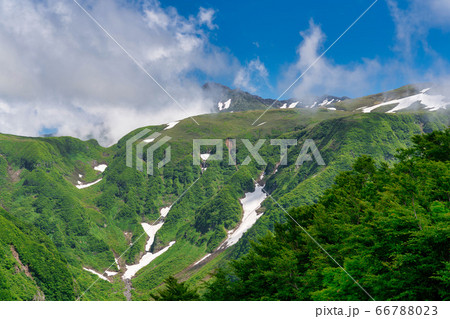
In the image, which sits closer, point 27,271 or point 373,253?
point 373,253

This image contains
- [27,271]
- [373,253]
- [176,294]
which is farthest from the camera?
[27,271]

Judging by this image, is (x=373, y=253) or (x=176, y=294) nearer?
(x=373, y=253)

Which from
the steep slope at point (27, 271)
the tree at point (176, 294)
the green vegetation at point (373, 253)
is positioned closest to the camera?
the green vegetation at point (373, 253)

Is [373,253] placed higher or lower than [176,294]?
higher

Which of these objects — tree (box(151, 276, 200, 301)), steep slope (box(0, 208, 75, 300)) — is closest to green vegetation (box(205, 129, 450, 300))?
tree (box(151, 276, 200, 301))

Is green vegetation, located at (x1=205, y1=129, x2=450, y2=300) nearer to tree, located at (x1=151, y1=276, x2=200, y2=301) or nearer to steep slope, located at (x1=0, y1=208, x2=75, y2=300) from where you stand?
tree, located at (x1=151, y1=276, x2=200, y2=301)

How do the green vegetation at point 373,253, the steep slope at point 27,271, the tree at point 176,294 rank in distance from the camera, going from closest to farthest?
the green vegetation at point 373,253 < the tree at point 176,294 < the steep slope at point 27,271

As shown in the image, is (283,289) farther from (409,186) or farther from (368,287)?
(409,186)

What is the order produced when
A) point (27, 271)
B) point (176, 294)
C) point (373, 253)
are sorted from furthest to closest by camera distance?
point (27, 271) → point (176, 294) → point (373, 253)

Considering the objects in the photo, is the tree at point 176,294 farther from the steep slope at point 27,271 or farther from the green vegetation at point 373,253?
the steep slope at point 27,271

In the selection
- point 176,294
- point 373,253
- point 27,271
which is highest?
point 373,253

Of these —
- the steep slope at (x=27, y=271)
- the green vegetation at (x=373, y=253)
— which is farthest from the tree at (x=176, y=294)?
the steep slope at (x=27, y=271)

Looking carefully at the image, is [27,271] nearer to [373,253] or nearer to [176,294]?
[176,294]

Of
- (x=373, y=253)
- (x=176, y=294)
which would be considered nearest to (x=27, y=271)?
(x=176, y=294)
